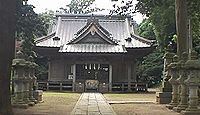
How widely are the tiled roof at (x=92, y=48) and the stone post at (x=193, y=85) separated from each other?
64.9 feet

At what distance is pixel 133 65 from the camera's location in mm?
34875

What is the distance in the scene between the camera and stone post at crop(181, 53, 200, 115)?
13.1 meters

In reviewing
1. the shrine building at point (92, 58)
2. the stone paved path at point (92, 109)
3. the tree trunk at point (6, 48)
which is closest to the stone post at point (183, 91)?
the stone paved path at point (92, 109)

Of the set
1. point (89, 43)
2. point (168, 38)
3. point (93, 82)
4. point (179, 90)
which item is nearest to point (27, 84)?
point (179, 90)

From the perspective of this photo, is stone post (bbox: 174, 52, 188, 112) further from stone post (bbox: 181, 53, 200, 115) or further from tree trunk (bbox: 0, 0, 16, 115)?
A: tree trunk (bbox: 0, 0, 16, 115)

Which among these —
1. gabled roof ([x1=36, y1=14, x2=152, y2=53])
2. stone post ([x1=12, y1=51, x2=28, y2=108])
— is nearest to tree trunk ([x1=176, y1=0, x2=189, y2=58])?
stone post ([x1=12, y1=51, x2=28, y2=108])

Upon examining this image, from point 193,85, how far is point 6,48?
22.2 feet

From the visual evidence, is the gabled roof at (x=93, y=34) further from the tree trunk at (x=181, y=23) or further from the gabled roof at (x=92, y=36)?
the tree trunk at (x=181, y=23)

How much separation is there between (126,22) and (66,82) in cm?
→ 1005

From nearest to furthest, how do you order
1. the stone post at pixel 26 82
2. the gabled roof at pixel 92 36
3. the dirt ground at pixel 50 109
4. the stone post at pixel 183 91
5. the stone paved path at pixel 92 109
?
the stone paved path at pixel 92 109, the dirt ground at pixel 50 109, the stone post at pixel 183 91, the stone post at pixel 26 82, the gabled roof at pixel 92 36

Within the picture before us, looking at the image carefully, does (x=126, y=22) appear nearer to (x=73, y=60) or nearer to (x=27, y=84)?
(x=73, y=60)

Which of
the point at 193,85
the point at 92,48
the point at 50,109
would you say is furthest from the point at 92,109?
the point at 92,48

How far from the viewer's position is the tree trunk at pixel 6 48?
9633mm

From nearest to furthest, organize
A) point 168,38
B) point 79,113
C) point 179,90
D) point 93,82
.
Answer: point 79,113 → point 179,90 → point 93,82 → point 168,38
